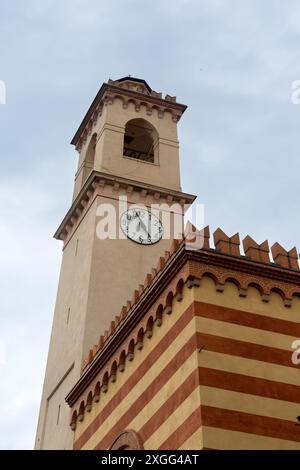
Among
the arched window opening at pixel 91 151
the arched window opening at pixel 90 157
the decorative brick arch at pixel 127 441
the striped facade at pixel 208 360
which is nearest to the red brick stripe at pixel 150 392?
the striped facade at pixel 208 360

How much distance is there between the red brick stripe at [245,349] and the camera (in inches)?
538

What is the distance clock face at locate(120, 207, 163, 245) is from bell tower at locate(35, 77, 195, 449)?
45 millimetres

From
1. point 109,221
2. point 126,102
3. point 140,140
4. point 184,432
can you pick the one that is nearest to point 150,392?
point 184,432

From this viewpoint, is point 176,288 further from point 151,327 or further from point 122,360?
point 122,360

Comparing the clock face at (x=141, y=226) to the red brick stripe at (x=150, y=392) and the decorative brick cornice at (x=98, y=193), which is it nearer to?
the decorative brick cornice at (x=98, y=193)

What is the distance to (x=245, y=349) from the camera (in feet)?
45.6

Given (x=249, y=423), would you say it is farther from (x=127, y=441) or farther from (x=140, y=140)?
(x=140, y=140)

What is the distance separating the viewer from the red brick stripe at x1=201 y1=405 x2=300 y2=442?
1261 centimetres

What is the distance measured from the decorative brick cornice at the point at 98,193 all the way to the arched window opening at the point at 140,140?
3836 mm

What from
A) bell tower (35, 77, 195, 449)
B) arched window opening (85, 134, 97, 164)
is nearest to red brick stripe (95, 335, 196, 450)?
bell tower (35, 77, 195, 449)

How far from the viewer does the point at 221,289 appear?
14.5 m

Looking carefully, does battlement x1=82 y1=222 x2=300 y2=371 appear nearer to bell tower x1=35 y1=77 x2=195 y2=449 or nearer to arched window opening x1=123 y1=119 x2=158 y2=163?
bell tower x1=35 y1=77 x2=195 y2=449
